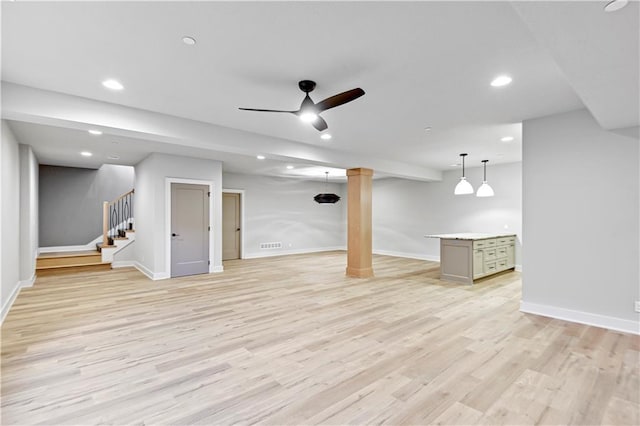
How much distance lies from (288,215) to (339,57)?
8.17 metres

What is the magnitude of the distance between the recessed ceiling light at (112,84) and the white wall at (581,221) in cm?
513

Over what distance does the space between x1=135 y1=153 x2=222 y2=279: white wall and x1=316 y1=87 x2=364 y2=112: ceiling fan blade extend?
471 cm

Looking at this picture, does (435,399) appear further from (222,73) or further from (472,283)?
(472,283)

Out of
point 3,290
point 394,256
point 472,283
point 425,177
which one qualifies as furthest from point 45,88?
point 394,256

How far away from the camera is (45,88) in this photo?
323cm

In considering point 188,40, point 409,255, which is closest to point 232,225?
point 409,255

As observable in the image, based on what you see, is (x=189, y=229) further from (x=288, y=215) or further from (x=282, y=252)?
(x=288, y=215)

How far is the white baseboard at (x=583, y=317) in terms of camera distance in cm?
350

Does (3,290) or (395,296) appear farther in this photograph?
(395,296)

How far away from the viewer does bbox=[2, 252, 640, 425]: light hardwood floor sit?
2.07 meters

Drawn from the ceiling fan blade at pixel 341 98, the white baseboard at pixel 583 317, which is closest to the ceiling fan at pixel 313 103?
the ceiling fan blade at pixel 341 98

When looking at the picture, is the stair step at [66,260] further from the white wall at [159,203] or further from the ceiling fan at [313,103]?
the ceiling fan at [313,103]

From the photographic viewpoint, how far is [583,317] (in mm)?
3789

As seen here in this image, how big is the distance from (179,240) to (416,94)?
5597 mm
